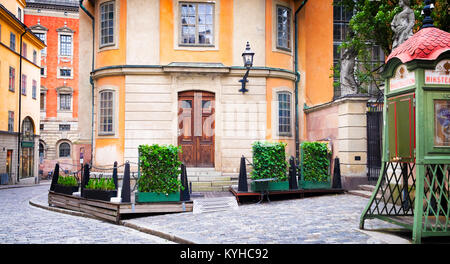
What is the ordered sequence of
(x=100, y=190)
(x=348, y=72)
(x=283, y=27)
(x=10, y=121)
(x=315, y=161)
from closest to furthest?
1. (x=100, y=190)
2. (x=315, y=161)
3. (x=348, y=72)
4. (x=283, y=27)
5. (x=10, y=121)

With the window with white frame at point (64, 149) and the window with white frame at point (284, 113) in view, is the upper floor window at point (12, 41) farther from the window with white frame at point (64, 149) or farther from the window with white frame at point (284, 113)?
the window with white frame at point (284, 113)

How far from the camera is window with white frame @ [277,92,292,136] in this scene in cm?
1781

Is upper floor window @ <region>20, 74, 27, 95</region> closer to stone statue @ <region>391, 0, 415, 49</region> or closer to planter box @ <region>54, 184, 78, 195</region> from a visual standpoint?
planter box @ <region>54, 184, 78, 195</region>

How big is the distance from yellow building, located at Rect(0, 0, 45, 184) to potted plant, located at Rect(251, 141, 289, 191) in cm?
2283

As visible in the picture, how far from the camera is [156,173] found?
10.4 meters

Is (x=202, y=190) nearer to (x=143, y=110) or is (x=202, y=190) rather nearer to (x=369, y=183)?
(x=143, y=110)

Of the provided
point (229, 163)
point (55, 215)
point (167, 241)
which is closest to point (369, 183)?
point (229, 163)

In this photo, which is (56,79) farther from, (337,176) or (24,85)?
(337,176)

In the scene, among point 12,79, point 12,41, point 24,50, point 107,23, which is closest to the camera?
point 107,23

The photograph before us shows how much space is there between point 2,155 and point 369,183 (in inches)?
979

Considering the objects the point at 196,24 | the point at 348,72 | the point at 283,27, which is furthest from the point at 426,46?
the point at 283,27

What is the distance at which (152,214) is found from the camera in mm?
10625

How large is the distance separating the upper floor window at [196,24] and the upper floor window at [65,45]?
36.2 m

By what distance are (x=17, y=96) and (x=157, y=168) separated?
25772 millimetres
